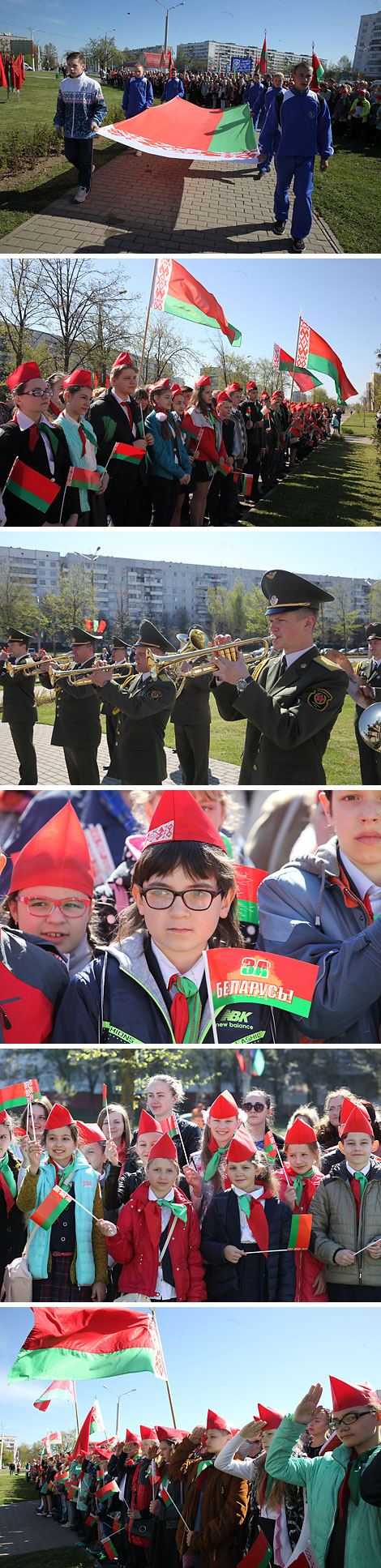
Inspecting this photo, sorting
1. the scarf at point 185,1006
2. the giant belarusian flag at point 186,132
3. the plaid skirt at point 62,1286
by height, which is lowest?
the plaid skirt at point 62,1286

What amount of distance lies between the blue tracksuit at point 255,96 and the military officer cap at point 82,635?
392cm

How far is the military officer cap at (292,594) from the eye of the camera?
416 cm

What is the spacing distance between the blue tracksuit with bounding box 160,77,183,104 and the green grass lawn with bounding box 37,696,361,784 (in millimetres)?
4110

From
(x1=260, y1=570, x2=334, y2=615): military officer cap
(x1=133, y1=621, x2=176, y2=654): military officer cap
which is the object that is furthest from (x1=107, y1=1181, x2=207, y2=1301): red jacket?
(x1=260, y1=570, x2=334, y2=615): military officer cap

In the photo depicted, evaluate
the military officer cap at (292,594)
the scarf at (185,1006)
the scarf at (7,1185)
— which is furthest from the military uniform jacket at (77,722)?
the scarf at (7,1185)

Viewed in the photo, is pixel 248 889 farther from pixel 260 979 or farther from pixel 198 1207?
pixel 198 1207

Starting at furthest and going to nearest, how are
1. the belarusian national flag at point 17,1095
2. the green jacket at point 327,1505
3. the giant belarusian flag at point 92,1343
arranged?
the belarusian national flag at point 17,1095, the giant belarusian flag at point 92,1343, the green jacket at point 327,1505

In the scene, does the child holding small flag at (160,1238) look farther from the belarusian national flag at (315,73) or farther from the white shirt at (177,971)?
the belarusian national flag at (315,73)

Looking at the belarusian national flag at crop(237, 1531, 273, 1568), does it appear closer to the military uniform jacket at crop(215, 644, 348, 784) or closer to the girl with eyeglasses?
the girl with eyeglasses

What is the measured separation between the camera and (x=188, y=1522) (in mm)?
3566

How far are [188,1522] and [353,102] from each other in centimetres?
816

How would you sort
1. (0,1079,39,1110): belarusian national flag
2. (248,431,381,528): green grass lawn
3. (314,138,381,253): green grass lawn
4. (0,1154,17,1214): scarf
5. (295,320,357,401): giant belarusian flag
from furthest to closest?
(314,138,381,253): green grass lawn
(295,320,357,401): giant belarusian flag
(248,431,381,528): green grass lawn
(0,1079,39,1110): belarusian national flag
(0,1154,17,1214): scarf

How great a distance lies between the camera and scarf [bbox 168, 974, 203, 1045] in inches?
156

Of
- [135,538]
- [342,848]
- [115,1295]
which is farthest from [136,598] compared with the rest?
[115,1295]
